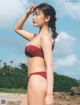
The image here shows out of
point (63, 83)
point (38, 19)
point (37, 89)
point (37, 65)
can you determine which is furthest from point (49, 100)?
point (63, 83)

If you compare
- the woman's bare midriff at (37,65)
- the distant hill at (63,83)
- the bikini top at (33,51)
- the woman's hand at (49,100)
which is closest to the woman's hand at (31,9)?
the bikini top at (33,51)

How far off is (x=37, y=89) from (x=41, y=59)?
13.5 inches

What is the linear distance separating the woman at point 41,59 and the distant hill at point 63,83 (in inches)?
919

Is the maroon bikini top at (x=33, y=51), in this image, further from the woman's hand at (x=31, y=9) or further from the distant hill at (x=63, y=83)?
the distant hill at (x=63, y=83)

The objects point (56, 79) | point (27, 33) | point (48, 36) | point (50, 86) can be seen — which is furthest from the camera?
point (56, 79)

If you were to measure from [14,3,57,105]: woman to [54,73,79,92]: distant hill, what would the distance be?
23.4 m

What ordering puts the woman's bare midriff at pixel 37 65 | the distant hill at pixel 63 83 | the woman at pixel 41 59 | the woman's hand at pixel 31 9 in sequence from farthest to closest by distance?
the distant hill at pixel 63 83, the woman's hand at pixel 31 9, the woman's bare midriff at pixel 37 65, the woman at pixel 41 59

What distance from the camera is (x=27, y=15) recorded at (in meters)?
5.34

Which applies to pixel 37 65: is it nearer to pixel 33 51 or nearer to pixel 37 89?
pixel 33 51

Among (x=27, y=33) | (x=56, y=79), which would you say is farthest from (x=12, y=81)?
(x=27, y=33)

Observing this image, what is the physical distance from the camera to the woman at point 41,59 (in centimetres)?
455

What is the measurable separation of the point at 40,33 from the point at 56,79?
23911mm

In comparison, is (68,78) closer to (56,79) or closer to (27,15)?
(56,79)

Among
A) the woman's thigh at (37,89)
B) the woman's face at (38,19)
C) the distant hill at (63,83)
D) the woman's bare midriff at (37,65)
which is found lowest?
the woman's thigh at (37,89)
